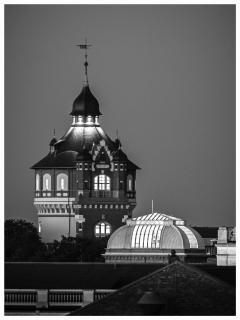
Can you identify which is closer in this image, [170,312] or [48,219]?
[170,312]

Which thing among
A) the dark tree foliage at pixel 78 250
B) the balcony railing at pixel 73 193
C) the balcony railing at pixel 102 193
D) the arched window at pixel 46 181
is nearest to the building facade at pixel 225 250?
the dark tree foliage at pixel 78 250

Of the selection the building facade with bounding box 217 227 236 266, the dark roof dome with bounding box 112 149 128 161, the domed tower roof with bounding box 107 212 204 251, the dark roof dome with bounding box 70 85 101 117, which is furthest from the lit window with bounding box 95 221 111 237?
the building facade with bounding box 217 227 236 266

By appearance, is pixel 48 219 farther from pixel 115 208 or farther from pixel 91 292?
pixel 91 292

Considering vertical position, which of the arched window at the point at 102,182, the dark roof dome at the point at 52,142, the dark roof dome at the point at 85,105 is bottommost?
the arched window at the point at 102,182

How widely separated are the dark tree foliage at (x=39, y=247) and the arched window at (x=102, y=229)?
5801mm

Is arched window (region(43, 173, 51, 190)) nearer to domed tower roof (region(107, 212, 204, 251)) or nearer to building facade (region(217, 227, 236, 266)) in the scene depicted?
domed tower roof (region(107, 212, 204, 251))

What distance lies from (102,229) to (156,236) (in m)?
48.0

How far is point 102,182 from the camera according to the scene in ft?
643

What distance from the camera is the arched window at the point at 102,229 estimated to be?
18712 cm

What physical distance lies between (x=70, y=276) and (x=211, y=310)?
23.6 meters

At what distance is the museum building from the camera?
134m

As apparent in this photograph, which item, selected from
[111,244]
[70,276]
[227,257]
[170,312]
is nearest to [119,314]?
[170,312]

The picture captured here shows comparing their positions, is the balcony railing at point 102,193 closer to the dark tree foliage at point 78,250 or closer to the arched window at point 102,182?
the arched window at point 102,182

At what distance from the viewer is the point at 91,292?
81.4 metres
